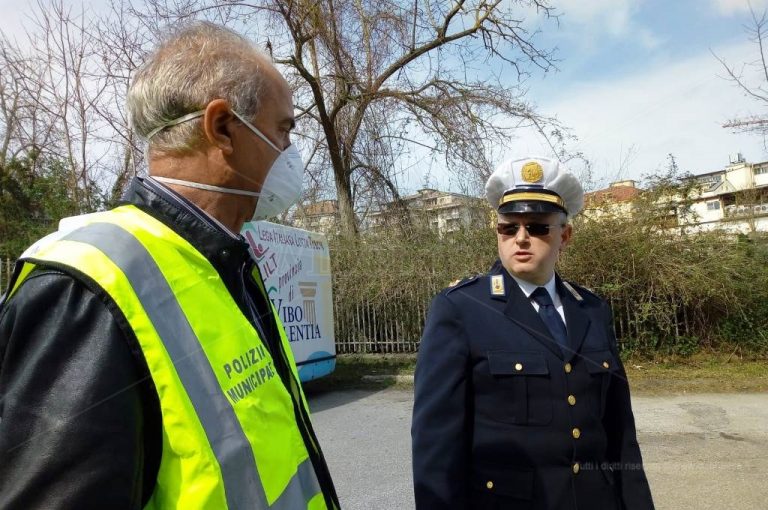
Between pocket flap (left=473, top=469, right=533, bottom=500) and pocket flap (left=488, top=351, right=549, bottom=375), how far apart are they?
1.13ft

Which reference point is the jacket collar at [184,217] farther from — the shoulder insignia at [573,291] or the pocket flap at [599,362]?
the shoulder insignia at [573,291]

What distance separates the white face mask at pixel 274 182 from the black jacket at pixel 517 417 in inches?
31.8

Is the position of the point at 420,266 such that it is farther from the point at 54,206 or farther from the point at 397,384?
the point at 54,206

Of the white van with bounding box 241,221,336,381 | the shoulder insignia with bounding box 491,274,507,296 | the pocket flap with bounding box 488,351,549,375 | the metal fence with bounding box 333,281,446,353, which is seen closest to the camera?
the pocket flap with bounding box 488,351,549,375

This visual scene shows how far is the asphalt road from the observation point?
4.50 m

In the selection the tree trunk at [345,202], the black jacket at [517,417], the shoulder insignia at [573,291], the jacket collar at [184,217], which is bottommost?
the black jacket at [517,417]

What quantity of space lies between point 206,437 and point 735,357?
1093 centimetres

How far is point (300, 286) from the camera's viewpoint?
811cm

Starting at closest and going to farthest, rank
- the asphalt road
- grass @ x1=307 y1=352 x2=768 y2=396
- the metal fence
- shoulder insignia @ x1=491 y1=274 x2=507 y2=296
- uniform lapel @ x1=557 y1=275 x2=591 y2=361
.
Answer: uniform lapel @ x1=557 y1=275 x2=591 y2=361
shoulder insignia @ x1=491 y1=274 x2=507 y2=296
the asphalt road
grass @ x1=307 y1=352 x2=768 y2=396
the metal fence

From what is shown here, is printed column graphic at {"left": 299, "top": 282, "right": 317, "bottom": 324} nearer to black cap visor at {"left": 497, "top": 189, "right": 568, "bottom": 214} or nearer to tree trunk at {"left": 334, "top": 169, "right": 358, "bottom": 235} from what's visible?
tree trunk at {"left": 334, "top": 169, "right": 358, "bottom": 235}

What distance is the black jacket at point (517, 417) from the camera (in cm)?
198

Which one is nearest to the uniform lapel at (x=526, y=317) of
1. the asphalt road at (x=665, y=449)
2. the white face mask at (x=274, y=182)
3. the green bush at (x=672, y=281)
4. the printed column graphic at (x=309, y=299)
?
the white face mask at (x=274, y=182)

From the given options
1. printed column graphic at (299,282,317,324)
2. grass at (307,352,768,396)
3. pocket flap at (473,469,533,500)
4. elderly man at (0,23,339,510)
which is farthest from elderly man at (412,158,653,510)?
grass at (307,352,768,396)

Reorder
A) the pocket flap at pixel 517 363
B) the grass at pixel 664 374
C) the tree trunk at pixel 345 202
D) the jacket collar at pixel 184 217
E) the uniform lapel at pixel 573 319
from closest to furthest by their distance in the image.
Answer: the jacket collar at pixel 184 217, the pocket flap at pixel 517 363, the uniform lapel at pixel 573 319, the grass at pixel 664 374, the tree trunk at pixel 345 202
